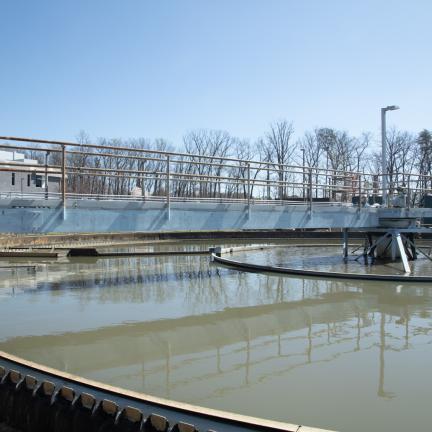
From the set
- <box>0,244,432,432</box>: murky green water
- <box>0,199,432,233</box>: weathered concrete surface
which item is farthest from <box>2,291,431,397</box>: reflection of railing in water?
<box>0,199,432,233</box>: weathered concrete surface

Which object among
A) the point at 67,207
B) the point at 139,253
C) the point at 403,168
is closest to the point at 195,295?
the point at 67,207

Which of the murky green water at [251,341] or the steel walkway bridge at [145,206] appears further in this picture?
the steel walkway bridge at [145,206]

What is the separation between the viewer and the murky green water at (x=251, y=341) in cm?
607

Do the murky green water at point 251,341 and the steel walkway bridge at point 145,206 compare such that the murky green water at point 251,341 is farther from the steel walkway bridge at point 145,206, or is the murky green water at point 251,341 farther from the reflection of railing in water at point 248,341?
the steel walkway bridge at point 145,206

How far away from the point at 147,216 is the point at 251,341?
3.80 m

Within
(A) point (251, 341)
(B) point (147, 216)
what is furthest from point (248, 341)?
(B) point (147, 216)

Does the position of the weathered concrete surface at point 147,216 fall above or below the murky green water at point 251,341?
above

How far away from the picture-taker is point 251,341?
8.92 meters

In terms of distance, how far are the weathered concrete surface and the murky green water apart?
6.37 feet

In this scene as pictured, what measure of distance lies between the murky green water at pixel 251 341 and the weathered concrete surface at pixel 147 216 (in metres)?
1.94

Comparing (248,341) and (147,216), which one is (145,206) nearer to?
(147,216)

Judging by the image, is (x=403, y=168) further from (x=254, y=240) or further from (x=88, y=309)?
(x=88, y=309)

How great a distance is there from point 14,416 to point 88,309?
18.5 ft

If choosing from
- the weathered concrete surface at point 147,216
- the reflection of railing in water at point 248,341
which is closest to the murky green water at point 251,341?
the reflection of railing in water at point 248,341
